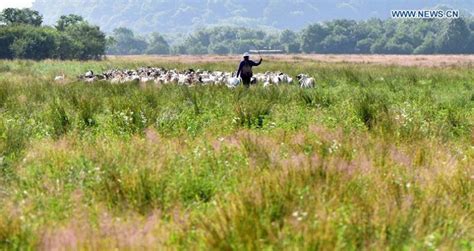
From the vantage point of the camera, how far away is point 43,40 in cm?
4734

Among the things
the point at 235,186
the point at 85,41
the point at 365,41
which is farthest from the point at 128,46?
the point at 235,186

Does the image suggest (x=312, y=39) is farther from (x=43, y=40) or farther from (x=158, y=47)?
(x=43, y=40)

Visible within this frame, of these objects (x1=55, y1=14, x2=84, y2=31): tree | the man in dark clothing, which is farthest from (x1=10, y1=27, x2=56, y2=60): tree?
the man in dark clothing

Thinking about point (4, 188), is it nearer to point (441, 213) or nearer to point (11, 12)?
point (441, 213)

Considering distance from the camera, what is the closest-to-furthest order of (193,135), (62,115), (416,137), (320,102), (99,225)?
(99,225)
(416,137)
(193,135)
(62,115)
(320,102)

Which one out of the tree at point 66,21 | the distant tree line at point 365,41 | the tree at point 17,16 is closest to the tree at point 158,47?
the distant tree line at point 365,41

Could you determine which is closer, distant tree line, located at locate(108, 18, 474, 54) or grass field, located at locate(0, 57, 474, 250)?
grass field, located at locate(0, 57, 474, 250)

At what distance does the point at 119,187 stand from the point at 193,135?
2822 millimetres

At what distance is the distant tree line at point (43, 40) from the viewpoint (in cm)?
4569

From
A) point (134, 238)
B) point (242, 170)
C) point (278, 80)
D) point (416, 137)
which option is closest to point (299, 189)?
point (242, 170)

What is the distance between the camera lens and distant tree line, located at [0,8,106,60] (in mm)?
45688

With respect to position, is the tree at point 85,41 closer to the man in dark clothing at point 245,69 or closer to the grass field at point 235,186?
the man in dark clothing at point 245,69

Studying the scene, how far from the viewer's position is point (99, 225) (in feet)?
11.0

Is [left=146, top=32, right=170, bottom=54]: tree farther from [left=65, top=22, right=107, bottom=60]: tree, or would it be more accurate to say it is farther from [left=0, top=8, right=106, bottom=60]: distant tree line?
[left=65, top=22, right=107, bottom=60]: tree
